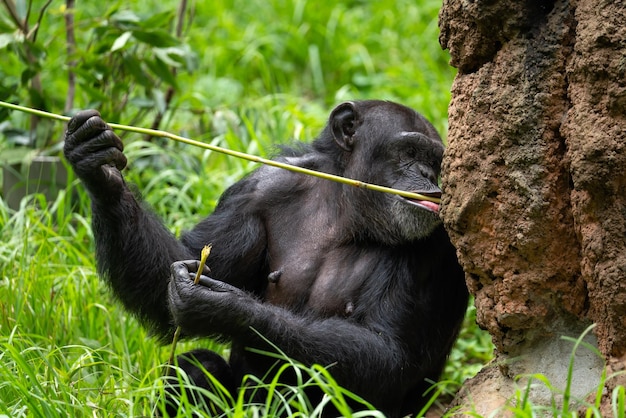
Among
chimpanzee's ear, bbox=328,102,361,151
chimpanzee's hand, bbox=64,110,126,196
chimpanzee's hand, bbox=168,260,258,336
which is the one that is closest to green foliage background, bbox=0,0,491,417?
chimpanzee's hand, bbox=168,260,258,336

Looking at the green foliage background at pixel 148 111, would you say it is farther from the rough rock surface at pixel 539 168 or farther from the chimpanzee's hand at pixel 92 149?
the rough rock surface at pixel 539 168

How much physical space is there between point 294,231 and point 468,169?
4.74 ft

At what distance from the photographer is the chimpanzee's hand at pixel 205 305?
4.08 m

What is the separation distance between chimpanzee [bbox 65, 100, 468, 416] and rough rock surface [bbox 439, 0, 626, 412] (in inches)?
23.5

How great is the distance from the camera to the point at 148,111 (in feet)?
24.8

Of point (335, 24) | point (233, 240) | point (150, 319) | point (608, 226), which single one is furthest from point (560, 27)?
point (335, 24)

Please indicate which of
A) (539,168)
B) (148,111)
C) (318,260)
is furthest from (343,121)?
(148,111)

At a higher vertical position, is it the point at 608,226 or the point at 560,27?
the point at 560,27

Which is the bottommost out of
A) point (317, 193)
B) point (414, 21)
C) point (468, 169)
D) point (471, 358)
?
point (471, 358)

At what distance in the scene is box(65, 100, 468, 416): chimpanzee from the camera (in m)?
4.21

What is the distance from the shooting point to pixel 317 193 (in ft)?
16.6

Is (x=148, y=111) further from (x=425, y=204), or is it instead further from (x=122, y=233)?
(x=425, y=204)

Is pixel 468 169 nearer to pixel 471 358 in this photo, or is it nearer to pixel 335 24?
pixel 471 358

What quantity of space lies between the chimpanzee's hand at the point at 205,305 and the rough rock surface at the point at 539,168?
1.04 meters
